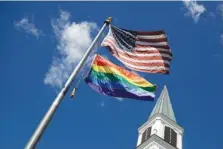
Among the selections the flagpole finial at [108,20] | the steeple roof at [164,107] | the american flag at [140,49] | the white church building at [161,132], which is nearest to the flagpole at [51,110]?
the flagpole finial at [108,20]

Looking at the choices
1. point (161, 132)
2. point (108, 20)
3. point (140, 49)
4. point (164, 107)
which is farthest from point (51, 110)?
point (164, 107)

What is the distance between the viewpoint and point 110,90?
561 inches

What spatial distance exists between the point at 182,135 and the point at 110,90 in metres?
37.2

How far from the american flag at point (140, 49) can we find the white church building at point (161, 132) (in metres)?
29.3

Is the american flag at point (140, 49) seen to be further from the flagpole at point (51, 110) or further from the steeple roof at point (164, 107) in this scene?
the steeple roof at point (164, 107)

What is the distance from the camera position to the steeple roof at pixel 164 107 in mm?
52022

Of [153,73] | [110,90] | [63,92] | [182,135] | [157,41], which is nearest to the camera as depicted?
[63,92]

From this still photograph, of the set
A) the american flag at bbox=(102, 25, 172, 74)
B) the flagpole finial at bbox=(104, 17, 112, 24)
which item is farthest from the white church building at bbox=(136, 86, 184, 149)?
the flagpole finial at bbox=(104, 17, 112, 24)

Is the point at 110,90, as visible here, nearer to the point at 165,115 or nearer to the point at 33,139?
the point at 33,139

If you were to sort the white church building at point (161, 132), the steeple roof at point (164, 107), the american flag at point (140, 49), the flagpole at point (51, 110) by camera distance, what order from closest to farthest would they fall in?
1. the flagpole at point (51, 110)
2. the american flag at point (140, 49)
3. the white church building at point (161, 132)
4. the steeple roof at point (164, 107)

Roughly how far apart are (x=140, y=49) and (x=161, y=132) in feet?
106

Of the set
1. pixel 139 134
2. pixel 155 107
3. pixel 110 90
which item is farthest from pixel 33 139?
pixel 155 107

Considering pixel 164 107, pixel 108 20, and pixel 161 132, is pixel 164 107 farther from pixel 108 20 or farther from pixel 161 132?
pixel 108 20

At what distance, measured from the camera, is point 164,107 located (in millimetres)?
54812
